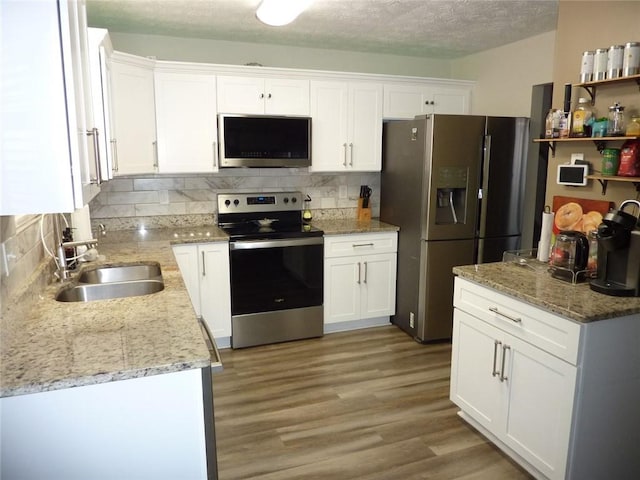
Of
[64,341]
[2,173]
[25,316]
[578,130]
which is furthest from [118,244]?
[578,130]

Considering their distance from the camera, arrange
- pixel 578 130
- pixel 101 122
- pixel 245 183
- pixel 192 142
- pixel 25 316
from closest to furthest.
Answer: pixel 25 316 → pixel 101 122 → pixel 578 130 → pixel 192 142 → pixel 245 183

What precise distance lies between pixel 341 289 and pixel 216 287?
1.03 m

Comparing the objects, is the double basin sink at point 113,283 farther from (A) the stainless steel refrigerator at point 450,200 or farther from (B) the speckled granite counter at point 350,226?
(A) the stainless steel refrigerator at point 450,200

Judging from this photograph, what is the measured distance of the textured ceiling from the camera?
9.62ft

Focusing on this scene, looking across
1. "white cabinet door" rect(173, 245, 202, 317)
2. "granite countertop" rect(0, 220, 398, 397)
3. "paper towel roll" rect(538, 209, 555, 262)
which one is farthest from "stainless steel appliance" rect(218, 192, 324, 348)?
"paper towel roll" rect(538, 209, 555, 262)

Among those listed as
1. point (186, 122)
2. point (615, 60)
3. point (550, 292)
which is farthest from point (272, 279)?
point (615, 60)

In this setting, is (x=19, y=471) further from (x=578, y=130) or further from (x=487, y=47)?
(x=487, y=47)

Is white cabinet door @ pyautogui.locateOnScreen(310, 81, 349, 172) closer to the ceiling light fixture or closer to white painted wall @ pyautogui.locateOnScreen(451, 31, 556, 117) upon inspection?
the ceiling light fixture

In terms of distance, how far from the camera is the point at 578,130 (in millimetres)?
2402

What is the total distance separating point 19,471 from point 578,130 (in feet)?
8.99

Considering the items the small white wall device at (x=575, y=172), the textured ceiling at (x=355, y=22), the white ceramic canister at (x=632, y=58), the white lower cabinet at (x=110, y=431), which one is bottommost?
the white lower cabinet at (x=110, y=431)

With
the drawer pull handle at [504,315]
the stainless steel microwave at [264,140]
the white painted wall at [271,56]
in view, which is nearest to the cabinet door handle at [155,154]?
the stainless steel microwave at [264,140]

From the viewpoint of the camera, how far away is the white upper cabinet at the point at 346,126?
12.6 ft

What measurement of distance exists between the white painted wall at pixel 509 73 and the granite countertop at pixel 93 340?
3.26 metres
